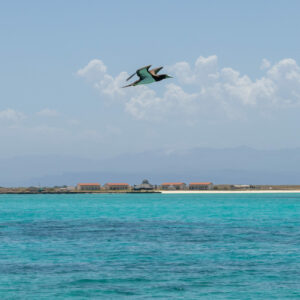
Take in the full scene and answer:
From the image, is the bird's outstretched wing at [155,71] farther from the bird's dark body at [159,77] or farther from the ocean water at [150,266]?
the ocean water at [150,266]

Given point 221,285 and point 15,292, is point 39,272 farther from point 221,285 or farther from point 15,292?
point 221,285

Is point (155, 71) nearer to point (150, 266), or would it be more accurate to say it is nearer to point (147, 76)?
point (147, 76)

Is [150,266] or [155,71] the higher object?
[155,71]

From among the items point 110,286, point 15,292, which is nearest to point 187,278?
point 110,286

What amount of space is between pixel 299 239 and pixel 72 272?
106 ft

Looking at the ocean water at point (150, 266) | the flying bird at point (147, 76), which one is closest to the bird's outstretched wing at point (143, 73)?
the flying bird at point (147, 76)

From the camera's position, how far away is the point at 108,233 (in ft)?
248

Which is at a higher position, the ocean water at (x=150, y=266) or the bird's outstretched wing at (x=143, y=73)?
the bird's outstretched wing at (x=143, y=73)

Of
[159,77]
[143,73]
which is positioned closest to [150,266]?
[159,77]

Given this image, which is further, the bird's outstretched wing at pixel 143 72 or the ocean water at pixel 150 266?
the ocean water at pixel 150 266

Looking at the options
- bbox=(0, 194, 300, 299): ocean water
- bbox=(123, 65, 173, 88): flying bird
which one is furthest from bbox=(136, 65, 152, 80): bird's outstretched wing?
bbox=(0, 194, 300, 299): ocean water

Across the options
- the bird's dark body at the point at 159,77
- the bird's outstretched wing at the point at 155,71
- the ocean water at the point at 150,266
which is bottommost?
the ocean water at the point at 150,266

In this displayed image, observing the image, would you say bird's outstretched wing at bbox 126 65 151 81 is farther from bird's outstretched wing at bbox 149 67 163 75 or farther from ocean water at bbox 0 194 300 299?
ocean water at bbox 0 194 300 299

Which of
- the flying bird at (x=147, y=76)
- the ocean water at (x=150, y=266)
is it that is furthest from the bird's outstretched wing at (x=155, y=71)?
the ocean water at (x=150, y=266)
